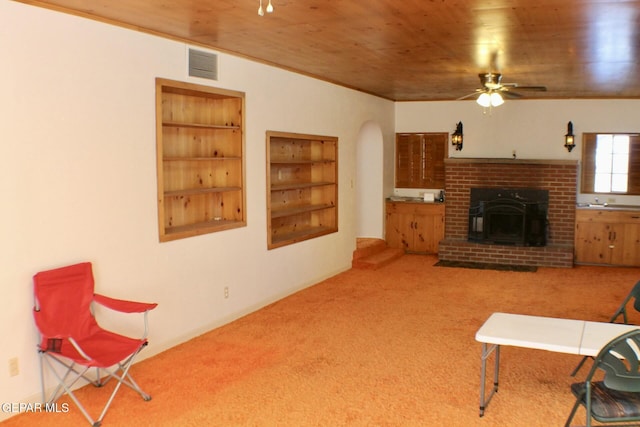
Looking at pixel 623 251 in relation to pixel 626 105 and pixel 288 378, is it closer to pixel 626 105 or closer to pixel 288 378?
pixel 626 105

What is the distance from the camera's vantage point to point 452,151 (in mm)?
9703

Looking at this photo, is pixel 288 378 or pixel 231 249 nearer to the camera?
pixel 288 378

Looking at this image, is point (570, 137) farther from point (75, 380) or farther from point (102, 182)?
point (75, 380)

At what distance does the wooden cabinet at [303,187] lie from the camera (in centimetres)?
708

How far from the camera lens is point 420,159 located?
9898 millimetres

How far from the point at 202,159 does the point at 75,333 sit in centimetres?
195

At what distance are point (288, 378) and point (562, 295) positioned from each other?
4054 mm

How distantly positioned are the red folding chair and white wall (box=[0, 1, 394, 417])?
0.10 m

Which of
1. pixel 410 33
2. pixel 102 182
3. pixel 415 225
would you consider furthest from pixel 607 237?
pixel 102 182

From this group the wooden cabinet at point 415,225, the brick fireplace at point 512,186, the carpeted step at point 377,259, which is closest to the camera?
the carpeted step at point 377,259

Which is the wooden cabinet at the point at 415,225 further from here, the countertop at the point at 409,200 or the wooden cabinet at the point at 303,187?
the wooden cabinet at the point at 303,187

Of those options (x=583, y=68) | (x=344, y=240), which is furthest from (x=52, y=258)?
(x=583, y=68)

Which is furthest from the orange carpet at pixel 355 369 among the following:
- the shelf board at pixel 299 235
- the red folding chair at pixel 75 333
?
the shelf board at pixel 299 235

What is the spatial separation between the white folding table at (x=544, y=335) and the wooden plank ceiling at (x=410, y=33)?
1.93m
